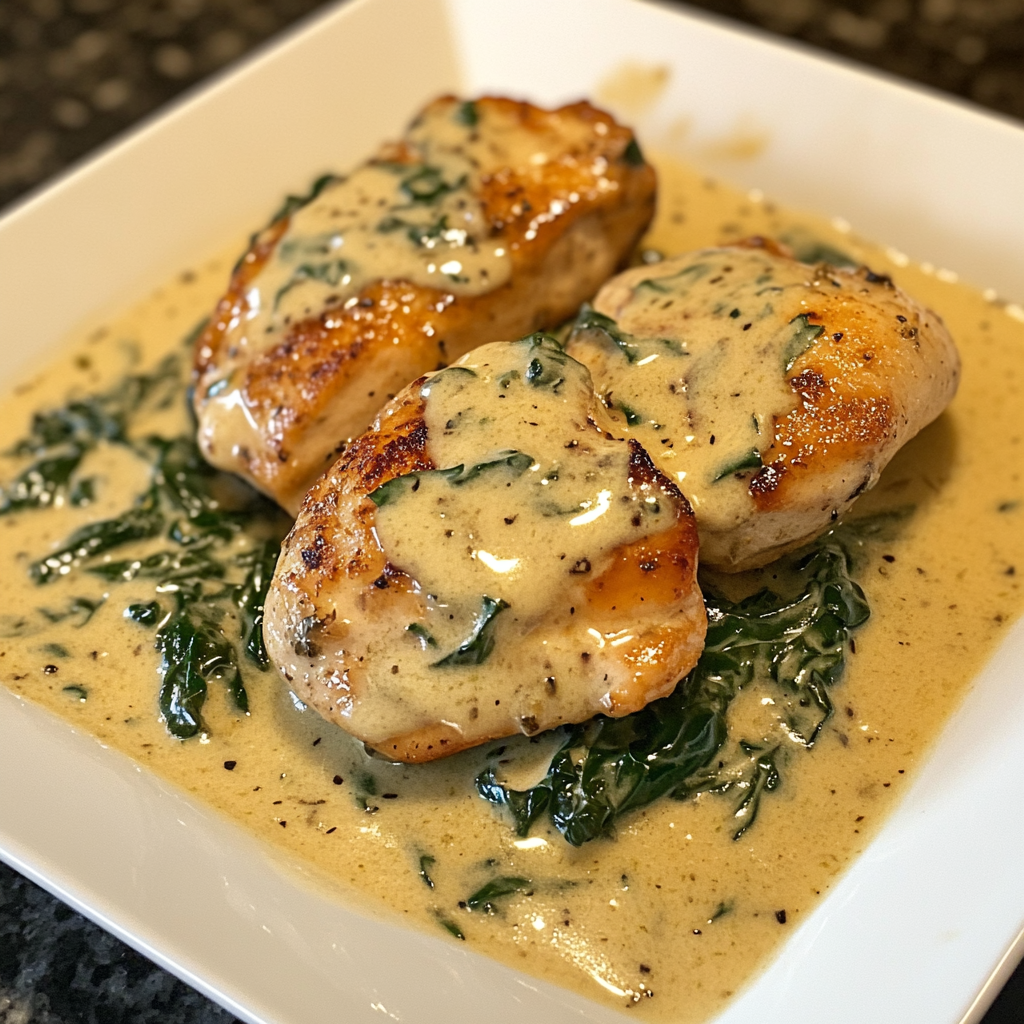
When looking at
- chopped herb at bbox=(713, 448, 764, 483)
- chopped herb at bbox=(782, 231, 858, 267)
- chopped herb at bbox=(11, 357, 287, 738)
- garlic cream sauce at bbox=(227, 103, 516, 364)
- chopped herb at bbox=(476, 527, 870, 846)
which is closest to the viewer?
chopped herb at bbox=(476, 527, 870, 846)

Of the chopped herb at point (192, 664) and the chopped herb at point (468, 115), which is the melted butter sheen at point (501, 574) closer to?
the chopped herb at point (192, 664)

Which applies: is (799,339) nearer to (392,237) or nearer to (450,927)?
(392,237)

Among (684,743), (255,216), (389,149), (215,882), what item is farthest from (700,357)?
(255,216)

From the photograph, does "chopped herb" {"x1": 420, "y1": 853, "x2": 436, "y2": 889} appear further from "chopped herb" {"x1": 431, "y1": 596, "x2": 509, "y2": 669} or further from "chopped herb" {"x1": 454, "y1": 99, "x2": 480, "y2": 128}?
"chopped herb" {"x1": 454, "y1": 99, "x2": 480, "y2": 128}

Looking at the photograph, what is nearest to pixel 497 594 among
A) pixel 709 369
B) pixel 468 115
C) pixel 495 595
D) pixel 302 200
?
pixel 495 595

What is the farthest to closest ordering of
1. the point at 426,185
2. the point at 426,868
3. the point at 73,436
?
the point at 73,436 < the point at 426,185 < the point at 426,868

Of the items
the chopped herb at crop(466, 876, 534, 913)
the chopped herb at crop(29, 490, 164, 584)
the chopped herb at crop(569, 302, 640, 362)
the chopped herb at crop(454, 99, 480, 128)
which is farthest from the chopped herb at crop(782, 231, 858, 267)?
the chopped herb at crop(466, 876, 534, 913)
